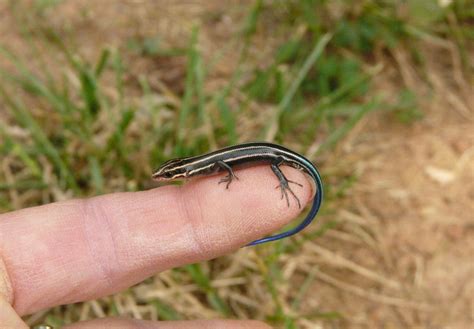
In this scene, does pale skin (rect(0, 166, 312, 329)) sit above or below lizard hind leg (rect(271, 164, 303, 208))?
below

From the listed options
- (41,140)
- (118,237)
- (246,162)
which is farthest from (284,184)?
(41,140)

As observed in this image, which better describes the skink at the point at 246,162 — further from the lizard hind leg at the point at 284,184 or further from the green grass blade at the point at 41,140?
the green grass blade at the point at 41,140

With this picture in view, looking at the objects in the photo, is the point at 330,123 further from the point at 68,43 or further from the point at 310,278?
the point at 68,43

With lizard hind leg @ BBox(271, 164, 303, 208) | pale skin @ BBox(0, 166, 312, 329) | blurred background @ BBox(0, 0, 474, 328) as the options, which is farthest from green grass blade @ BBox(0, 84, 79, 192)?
lizard hind leg @ BBox(271, 164, 303, 208)

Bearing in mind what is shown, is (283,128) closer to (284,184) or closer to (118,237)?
(284,184)

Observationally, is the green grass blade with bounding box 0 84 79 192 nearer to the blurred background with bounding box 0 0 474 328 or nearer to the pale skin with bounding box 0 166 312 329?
the blurred background with bounding box 0 0 474 328

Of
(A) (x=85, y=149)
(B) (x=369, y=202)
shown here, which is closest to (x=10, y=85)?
(A) (x=85, y=149)
